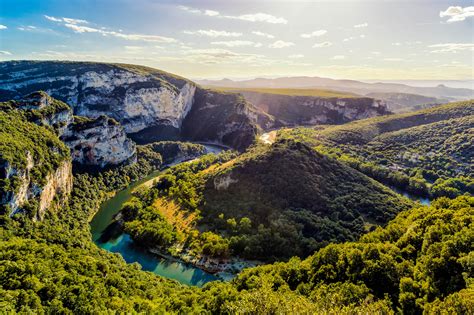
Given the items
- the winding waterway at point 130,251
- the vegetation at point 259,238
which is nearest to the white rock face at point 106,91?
the vegetation at point 259,238

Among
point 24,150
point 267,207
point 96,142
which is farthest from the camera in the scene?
point 96,142

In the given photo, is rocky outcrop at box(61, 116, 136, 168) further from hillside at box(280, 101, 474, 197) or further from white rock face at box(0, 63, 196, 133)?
hillside at box(280, 101, 474, 197)

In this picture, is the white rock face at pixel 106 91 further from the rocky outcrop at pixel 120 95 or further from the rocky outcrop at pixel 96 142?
the rocky outcrop at pixel 96 142

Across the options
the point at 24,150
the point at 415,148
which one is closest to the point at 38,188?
the point at 24,150

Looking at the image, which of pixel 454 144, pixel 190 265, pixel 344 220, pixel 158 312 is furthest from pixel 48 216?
pixel 454 144

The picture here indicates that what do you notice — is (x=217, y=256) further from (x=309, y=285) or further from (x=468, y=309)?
(x=468, y=309)

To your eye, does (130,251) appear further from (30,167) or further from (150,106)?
(150,106)

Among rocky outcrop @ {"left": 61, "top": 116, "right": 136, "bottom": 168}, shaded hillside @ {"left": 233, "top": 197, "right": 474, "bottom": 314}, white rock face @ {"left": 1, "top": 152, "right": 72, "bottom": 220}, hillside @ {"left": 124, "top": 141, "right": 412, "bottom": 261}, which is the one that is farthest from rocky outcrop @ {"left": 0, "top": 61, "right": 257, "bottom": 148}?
shaded hillside @ {"left": 233, "top": 197, "right": 474, "bottom": 314}
